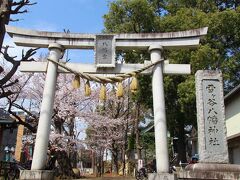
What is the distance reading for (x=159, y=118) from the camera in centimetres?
964

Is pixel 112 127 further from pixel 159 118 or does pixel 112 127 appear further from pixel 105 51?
pixel 159 118

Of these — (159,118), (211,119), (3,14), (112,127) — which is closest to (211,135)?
(211,119)

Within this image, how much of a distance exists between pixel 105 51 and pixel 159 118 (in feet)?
9.85

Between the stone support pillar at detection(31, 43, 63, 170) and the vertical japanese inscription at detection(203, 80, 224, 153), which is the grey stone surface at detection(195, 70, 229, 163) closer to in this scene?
the vertical japanese inscription at detection(203, 80, 224, 153)

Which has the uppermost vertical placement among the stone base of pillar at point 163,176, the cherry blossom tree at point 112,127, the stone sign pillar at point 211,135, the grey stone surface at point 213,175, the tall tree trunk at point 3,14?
the tall tree trunk at point 3,14

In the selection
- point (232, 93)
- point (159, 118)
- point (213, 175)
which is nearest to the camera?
point (213, 175)

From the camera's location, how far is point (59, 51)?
35.0 feet

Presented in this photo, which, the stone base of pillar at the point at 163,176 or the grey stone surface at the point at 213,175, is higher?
the grey stone surface at the point at 213,175

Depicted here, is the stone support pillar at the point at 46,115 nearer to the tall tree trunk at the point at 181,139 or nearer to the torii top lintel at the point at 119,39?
the torii top lintel at the point at 119,39

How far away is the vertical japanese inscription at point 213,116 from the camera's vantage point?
8.03 m

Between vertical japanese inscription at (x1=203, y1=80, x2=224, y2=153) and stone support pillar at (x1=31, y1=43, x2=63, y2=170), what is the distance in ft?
15.8

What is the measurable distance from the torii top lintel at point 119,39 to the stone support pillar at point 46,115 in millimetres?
Answer: 341

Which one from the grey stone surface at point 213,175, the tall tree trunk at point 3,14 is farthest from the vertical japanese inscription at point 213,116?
the tall tree trunk at point 3,14

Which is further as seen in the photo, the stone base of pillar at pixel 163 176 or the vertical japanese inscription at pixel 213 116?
the stone base of pillar at pixel 163 176
